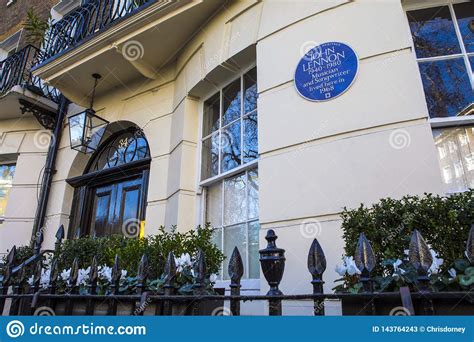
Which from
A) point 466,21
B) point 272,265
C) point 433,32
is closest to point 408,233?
point 272,265

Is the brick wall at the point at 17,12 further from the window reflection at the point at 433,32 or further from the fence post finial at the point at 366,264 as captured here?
the fence post finial at the point at 366,264

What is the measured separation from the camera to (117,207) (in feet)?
19.0

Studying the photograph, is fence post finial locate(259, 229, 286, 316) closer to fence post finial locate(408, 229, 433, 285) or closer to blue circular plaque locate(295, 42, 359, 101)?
fence post finial locate(408, 229, 433, 285)

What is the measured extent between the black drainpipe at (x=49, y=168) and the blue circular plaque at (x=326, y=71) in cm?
536

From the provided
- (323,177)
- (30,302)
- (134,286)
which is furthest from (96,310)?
(323,177)

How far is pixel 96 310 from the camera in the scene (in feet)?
8.33

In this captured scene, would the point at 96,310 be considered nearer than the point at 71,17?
Yes

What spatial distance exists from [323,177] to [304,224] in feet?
1.42

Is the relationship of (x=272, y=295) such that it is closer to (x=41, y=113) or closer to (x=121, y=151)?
(x=121, y=151)

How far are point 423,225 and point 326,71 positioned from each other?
174cm

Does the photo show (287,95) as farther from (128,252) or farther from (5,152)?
(5,152)

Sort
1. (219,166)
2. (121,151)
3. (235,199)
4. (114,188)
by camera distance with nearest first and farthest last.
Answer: (235,199) → (219,166) → (114,188) → (121,151)

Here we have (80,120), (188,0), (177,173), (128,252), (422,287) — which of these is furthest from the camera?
(80,120)

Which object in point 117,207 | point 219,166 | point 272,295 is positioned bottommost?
point 272,295
